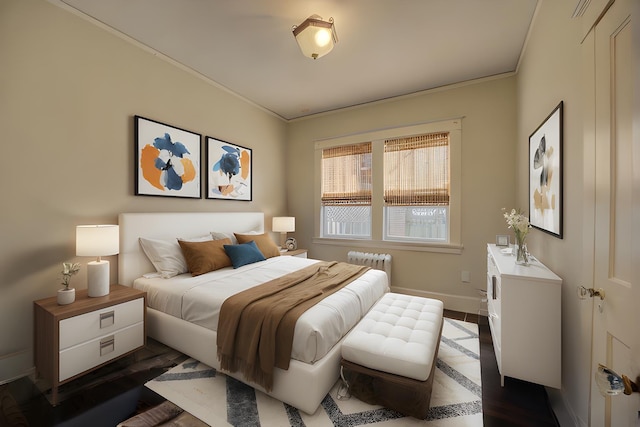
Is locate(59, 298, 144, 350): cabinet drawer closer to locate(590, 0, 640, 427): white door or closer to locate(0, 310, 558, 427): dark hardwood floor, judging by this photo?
locate(0, 310, 558, 427): dark hardwood floor

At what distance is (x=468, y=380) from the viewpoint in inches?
78.4

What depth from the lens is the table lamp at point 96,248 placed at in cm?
204

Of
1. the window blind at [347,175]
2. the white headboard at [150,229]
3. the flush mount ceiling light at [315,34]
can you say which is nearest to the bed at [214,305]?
the white headboard at [150,229]

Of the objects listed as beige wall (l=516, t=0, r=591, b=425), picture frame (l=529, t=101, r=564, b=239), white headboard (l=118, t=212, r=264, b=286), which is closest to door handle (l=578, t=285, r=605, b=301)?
beige wall (l=516, t=0, r=591, b=425)

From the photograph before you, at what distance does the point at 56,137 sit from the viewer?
7.06 feet

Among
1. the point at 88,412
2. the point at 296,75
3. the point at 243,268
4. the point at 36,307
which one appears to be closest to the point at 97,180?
the point at 36,307

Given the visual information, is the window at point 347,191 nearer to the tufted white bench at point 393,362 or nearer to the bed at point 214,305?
the bed at point 214,305

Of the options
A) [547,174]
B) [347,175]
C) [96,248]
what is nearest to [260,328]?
[96,248]

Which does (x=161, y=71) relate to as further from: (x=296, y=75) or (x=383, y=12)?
(x=383, y=12)

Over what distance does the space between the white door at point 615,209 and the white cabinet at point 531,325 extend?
0.57 meters

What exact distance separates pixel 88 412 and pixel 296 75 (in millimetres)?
3562

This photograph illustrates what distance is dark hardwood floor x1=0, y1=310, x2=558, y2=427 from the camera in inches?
63.4

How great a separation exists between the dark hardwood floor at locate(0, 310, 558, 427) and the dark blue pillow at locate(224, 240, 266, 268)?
1.13m

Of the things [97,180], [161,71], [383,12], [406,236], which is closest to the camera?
[383,12]
